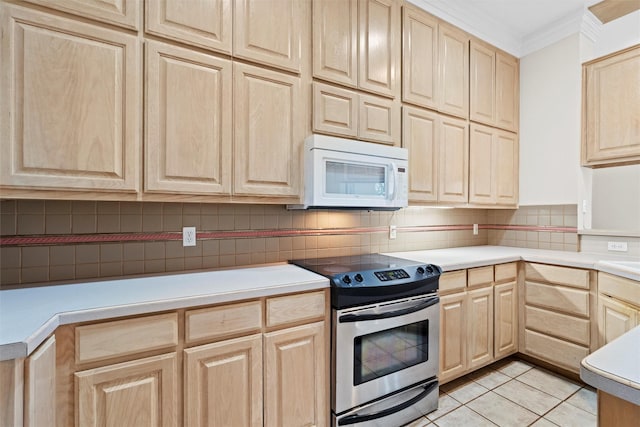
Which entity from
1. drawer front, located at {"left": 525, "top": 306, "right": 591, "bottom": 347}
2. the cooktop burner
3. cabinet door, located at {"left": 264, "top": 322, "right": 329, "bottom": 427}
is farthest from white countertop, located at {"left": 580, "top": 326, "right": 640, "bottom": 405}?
drawer front, located at {"left": 525, "top": 306, "right": 591, "bottom": 347}

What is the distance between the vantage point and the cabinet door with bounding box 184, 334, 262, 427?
4.30 feet

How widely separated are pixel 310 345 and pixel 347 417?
1.49 ft

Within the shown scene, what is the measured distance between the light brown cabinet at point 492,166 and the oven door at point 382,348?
1.32 metres

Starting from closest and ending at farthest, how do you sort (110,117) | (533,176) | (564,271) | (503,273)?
(110,117)
(564,271)
(503,273)
(533,176)

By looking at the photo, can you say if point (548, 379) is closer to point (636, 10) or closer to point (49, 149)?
point (636, 10)

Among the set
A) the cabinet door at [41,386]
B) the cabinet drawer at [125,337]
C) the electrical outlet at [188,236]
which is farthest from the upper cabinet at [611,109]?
the cabinet door at [41,386]

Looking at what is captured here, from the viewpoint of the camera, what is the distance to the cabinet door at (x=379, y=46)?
208cm

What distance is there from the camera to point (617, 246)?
252 centimetres

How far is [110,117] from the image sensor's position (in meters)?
1.39

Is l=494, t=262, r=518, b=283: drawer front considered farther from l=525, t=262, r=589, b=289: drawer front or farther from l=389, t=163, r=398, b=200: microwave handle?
l=389, t=163, r=398, b=200: microwave handle

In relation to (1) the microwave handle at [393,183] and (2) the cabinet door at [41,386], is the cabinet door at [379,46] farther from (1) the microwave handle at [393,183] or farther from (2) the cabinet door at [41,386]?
(2) the cabinet door at [41,386]

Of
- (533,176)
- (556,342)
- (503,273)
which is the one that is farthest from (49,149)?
(533,176)

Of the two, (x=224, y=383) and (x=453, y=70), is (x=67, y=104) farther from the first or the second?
(x=453, y=70)

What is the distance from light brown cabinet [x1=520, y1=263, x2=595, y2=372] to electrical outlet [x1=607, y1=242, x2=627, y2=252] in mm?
603
